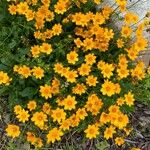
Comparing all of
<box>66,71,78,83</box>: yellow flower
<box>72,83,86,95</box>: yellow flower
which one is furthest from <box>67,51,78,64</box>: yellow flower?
<box>72,83,86,95</box>: yellow flower

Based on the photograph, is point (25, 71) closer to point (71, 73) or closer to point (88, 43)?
point (71, 73)

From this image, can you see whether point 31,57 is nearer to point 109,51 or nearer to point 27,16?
point 27,16

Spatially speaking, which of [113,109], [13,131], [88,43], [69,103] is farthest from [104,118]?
[13,131]

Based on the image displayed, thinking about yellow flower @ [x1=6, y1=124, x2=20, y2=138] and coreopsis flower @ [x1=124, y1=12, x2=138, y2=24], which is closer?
yellow flower @ [x1=6, y1=124, x2=20, y2=138]

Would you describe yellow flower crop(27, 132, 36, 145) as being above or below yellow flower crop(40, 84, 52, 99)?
below

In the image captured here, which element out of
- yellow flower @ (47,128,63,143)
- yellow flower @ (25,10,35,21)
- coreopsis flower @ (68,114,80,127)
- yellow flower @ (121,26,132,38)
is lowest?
yellow flower @ (47,128,63,143)

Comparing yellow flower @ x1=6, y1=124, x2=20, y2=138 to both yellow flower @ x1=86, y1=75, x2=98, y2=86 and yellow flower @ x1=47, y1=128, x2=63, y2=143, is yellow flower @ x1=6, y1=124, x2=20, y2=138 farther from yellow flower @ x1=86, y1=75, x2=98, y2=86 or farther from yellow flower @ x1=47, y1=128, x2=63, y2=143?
yellow flower @ x1=86, y1=75, x2=98, y2=86

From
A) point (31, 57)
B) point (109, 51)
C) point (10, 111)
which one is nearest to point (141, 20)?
Result: point (109, 51)

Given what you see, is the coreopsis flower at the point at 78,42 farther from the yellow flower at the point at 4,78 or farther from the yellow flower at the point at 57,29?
the yellow flower at the point at 4,78
